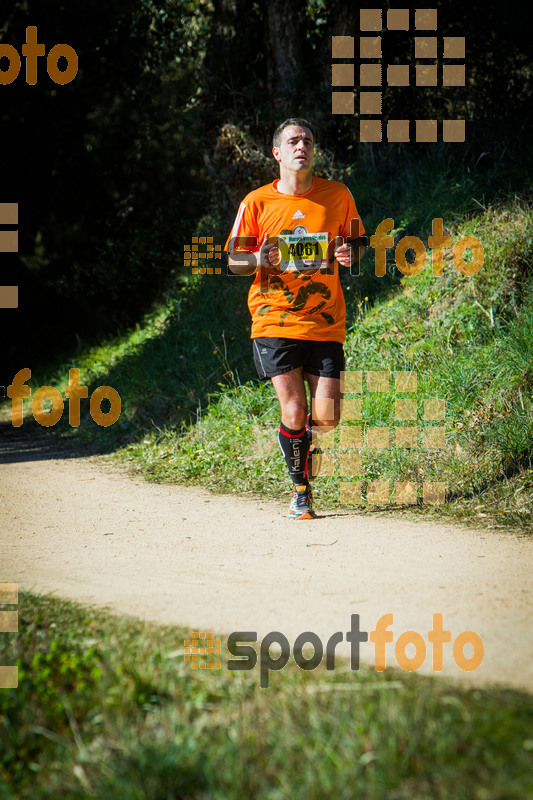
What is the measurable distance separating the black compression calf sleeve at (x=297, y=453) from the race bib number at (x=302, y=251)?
3.66 feet

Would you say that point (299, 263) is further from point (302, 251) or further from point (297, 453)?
point (297, 453)

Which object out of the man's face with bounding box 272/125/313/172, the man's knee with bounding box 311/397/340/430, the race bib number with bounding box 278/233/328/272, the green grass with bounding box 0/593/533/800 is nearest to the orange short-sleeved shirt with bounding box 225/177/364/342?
the race bib number with bounding box 278/233/328/272

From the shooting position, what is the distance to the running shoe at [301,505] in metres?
5.11

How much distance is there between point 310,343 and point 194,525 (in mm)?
1458

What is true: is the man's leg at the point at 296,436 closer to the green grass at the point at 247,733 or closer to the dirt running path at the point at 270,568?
the dirt running path at the point at 270,568

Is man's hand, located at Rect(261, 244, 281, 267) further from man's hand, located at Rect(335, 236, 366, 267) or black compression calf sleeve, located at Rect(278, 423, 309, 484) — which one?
black compression calf sleeve, located at Rect(278, 423, 309, 484)

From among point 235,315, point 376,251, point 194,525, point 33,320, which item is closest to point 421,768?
point 194,525

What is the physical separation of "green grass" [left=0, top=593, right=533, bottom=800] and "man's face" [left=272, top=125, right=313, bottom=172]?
3415 millimetres

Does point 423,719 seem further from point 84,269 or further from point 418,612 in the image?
point 84,269

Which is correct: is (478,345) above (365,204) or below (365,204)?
below

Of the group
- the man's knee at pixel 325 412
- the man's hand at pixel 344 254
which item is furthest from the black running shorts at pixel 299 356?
the man's hand at pixel 344 254

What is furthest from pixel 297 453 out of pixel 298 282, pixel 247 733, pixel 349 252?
pixel 247 733

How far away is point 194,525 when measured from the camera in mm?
5051

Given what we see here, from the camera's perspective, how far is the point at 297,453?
5.18 m
